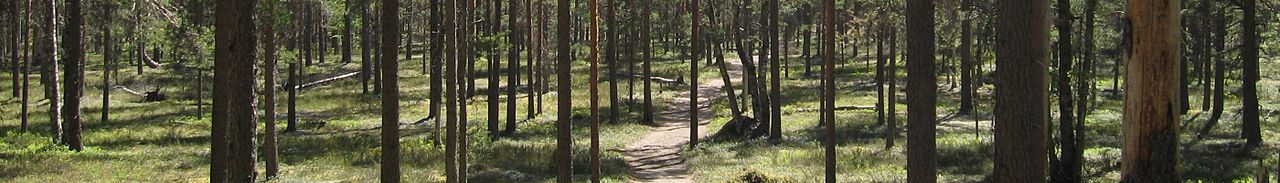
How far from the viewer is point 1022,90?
1073 cm

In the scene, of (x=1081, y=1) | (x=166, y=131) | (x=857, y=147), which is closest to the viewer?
(x=1081, y=1)

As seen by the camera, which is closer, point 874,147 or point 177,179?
point 177,179

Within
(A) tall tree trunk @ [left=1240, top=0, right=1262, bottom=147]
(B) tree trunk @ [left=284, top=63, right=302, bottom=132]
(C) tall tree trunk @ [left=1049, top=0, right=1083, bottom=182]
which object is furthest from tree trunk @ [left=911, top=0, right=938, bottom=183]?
(B) tree trunk @ [left=284, top=63, right=302, bottom=132]

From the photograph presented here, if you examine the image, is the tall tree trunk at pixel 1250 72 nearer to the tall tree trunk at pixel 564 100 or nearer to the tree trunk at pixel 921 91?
the tree trunk at pixel 921 91

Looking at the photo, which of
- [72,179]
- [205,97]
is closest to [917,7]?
[72,179]

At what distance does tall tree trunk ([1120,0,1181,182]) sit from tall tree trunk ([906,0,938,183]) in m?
4.40

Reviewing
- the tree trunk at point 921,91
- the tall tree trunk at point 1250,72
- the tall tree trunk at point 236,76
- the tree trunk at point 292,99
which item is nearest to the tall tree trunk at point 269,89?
the tall tree trunk at point 236,76

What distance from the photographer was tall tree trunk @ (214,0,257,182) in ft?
35.6

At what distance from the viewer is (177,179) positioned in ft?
64.6

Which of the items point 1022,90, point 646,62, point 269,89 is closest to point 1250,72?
point 646,62

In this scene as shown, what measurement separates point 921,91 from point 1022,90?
2214 mm

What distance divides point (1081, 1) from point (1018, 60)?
1315cm

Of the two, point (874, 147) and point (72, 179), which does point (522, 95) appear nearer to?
point (874, 147)

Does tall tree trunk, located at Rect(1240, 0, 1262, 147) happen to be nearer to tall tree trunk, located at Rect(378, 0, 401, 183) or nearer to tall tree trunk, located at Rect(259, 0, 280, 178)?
tall tree trunk, located at Rect(378, 0, 401, 183)
